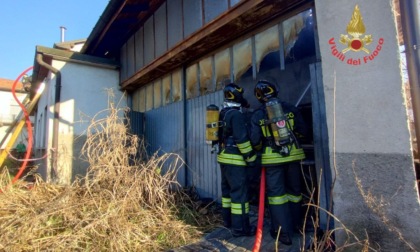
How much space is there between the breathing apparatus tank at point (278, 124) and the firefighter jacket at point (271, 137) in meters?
0.11

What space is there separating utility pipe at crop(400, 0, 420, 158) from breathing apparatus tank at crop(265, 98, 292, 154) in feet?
4.03

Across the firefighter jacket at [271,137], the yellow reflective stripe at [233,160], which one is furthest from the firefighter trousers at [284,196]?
the yellow reflective stripe at [233,160]

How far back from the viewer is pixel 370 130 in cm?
234

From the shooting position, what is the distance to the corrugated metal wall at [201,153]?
501 centimetres

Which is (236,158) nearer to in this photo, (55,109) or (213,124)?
(213,124)

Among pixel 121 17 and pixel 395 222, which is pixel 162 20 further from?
pixel 395 222

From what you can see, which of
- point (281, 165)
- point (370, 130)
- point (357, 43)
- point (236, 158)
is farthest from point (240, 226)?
point (357, 43)

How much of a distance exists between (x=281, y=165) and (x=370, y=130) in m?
1.09

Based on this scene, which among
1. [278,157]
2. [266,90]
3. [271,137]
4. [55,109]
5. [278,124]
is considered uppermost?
[55,109]

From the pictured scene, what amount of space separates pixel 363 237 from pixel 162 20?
6118 millimetres

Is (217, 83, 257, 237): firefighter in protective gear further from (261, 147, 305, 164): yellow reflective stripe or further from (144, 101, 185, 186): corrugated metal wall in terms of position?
(144, 101, 185, 186): corrugated metal wall

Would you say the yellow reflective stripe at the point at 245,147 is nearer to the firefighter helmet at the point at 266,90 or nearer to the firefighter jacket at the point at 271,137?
the firefighter jacket at the point at 271,137

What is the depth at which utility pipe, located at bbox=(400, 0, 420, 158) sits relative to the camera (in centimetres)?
226

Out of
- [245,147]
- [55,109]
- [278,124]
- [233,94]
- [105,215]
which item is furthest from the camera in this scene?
[55,109]
